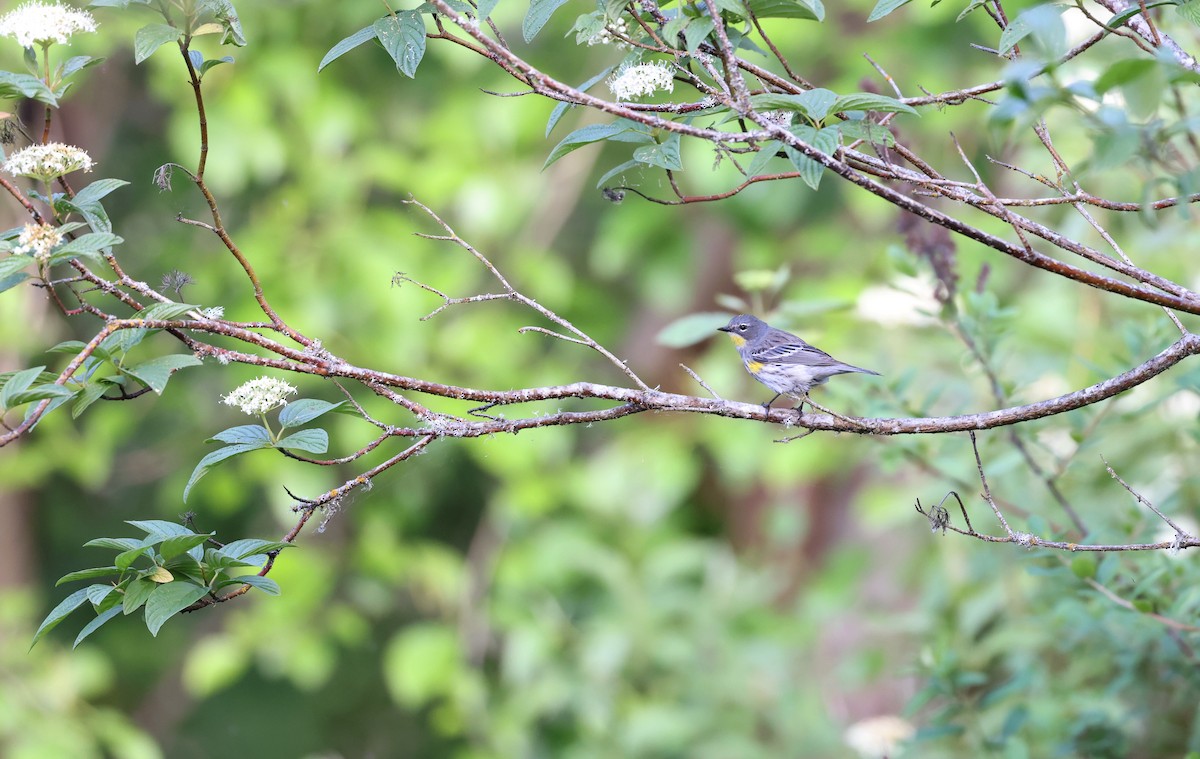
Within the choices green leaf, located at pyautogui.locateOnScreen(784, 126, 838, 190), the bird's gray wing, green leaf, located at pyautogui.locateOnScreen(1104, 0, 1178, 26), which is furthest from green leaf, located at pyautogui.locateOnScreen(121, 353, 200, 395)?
the bird's gray wing

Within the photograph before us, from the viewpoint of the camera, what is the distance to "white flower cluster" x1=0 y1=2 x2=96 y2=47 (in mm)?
1130

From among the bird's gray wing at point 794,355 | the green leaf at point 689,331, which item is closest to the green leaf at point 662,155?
the green leaf at point 689,331

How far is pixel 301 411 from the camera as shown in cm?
119

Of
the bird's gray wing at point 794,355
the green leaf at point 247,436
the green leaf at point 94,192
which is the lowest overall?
the bird's gray wing at point 794,355

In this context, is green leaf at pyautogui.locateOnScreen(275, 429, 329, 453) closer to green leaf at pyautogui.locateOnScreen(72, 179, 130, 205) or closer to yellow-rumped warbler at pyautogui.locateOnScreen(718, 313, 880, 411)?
green leaf at pyautogui.locateOnScreen(72, 179, 130, 205)

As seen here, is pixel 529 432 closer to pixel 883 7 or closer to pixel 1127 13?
pixel 883 7

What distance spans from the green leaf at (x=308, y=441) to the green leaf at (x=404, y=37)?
42 centimetres

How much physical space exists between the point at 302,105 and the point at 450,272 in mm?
799

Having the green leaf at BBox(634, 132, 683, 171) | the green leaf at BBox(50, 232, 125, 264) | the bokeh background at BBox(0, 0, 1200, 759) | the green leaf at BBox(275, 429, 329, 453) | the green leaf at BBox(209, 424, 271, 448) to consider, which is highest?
the green leaf at BBox(634, 132, 683, 171)

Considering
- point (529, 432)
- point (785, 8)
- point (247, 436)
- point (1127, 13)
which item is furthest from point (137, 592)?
point (529, 432)

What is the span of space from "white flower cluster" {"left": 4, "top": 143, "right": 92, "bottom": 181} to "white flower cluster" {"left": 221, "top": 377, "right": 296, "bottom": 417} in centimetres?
29

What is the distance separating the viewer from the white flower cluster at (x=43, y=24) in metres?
1.13

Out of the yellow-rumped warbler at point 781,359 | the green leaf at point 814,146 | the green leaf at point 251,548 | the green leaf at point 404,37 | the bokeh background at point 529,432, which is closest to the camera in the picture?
the green leaf at point 814,146

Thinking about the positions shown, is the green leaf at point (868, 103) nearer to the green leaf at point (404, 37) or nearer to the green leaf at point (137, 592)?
the green leaf at point (404, 37)
